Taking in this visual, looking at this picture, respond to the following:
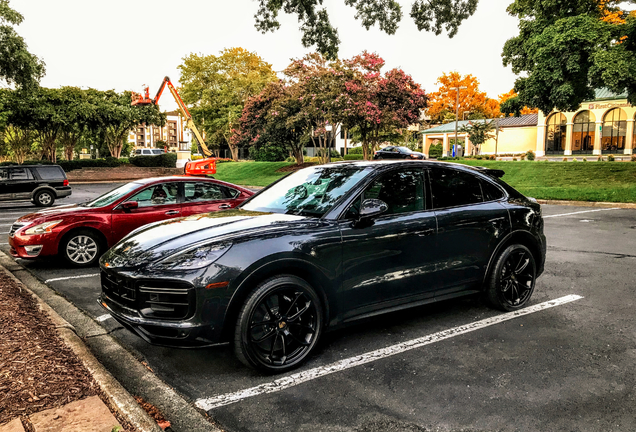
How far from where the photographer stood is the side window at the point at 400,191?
434 centimetres

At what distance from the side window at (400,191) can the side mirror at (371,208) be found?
23 cm

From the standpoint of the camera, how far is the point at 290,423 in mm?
2980

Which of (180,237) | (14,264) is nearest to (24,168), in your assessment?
(14,264)

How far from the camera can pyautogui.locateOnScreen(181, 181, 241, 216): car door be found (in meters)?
7.99

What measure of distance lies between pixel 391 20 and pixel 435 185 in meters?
11.5

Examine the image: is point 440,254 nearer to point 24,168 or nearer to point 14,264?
point 14,264

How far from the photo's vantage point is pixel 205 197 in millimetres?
8203

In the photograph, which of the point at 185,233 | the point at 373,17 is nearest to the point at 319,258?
the point at 185,233

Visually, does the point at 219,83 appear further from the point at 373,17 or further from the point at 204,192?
the point at 204,192

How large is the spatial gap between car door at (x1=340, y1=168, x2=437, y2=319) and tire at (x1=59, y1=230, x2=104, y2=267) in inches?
205

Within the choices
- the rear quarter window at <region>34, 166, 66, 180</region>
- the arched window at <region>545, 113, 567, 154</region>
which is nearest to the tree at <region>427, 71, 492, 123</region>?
the arched window at <region>545, 113, 567, 154</region>

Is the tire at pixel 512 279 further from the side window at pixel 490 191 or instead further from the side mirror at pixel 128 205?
the side mirror at pixel 128 205

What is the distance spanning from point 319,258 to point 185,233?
3.59 ft

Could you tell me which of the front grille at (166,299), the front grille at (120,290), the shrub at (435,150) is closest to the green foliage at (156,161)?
the shrub at (435,150)
